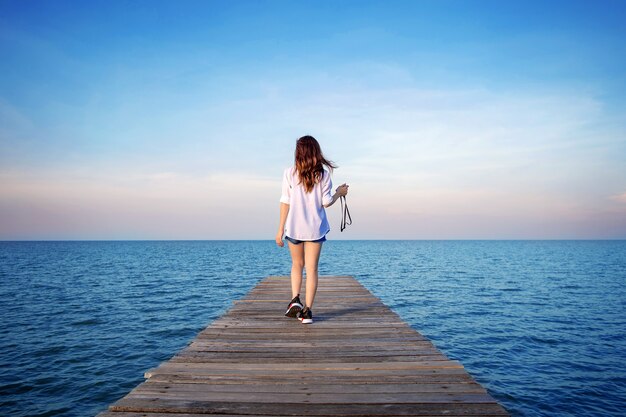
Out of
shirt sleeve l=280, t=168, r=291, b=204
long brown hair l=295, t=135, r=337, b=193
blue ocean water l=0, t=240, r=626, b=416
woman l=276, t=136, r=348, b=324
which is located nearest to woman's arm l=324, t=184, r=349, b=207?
woman l=276, t=136, r=348, b=324

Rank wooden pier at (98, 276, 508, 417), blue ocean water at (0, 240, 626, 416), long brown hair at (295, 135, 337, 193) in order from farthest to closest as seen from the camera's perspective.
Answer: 1. blue ocean water at (0, 240, 626, 416)
2. long brown hair at (295, 135, 337, 193)
3. wooden pier at (98, 276, 508, 417)

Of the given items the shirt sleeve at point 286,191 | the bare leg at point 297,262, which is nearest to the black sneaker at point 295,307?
the bare leg at point 297,262

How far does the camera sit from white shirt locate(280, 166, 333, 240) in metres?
5.32

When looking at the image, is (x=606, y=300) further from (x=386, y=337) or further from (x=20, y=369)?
(x=20, y=369)

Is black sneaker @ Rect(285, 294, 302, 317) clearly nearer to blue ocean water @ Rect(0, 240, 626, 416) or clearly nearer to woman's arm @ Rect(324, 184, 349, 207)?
woman's arm @ Rect(324, 184, 349, 207)

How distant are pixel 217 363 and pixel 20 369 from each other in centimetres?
934

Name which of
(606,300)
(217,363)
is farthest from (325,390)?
(606,300)

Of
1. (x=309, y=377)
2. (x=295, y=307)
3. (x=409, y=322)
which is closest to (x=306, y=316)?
(x=295, y=307)

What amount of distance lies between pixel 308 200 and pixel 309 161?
582 mm

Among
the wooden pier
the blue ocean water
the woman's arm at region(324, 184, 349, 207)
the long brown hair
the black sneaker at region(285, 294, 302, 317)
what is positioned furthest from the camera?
the blue ocean water

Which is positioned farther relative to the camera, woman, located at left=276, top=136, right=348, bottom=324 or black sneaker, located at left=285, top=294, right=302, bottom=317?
black sneaker, located at left=285, top=294, right=302, bottom=317

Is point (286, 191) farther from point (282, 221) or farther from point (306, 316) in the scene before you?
point (306, 316)

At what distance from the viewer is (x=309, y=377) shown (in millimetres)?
3383

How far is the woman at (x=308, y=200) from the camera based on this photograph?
5.29 meters
